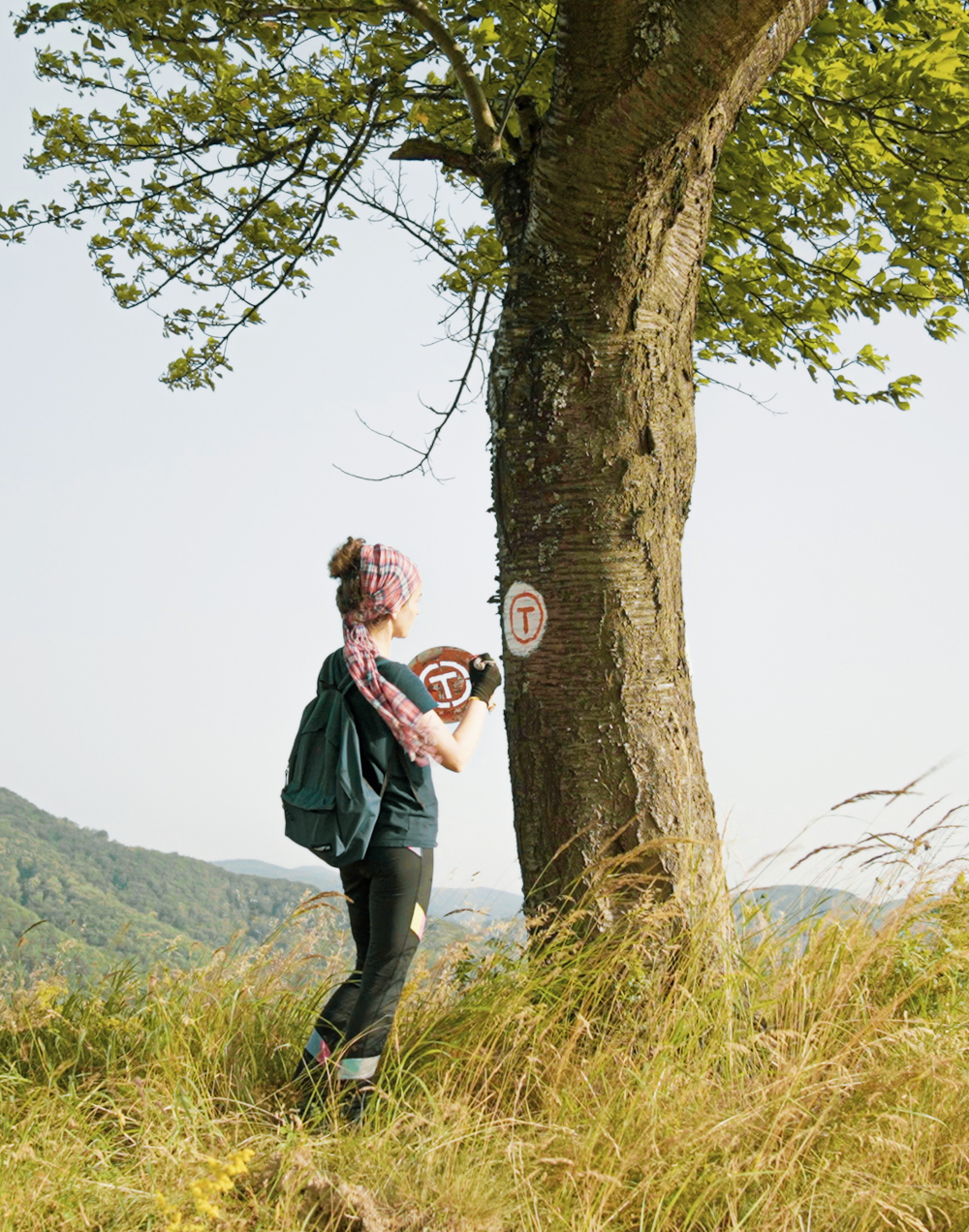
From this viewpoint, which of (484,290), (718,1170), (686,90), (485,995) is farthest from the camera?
(484,290)

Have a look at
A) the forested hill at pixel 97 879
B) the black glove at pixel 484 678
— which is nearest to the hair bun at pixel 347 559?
the black glove at pixel 484 678

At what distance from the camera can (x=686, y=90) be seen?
4117mm

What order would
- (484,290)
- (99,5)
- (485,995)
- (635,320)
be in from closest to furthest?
1. (485,995)
2. (635,320)
3. (99,5)
4. (484,290)

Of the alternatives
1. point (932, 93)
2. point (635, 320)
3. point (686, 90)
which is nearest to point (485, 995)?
point (635, 320)

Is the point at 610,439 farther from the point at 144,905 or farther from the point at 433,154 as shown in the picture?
Answer: the point at 144,905

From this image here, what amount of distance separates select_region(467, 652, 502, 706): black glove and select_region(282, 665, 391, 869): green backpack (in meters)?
0.46

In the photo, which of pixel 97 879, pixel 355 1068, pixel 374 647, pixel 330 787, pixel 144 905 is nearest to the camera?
pixel 355 1068

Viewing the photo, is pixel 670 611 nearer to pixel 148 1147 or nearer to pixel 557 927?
pixel 557 927

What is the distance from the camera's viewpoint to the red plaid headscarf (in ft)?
11.6

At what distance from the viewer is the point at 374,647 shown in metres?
3.71

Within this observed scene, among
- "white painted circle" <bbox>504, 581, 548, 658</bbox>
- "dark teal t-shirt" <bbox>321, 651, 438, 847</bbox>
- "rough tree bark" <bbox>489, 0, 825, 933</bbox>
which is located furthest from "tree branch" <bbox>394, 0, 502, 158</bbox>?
"dark teal t-shirt" <bbox>321, 651, 438, 847</bbox>

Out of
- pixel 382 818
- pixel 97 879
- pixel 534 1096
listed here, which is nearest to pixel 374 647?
pixel 382 818

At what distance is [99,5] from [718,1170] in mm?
5372

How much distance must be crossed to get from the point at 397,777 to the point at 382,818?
5.7 inches
